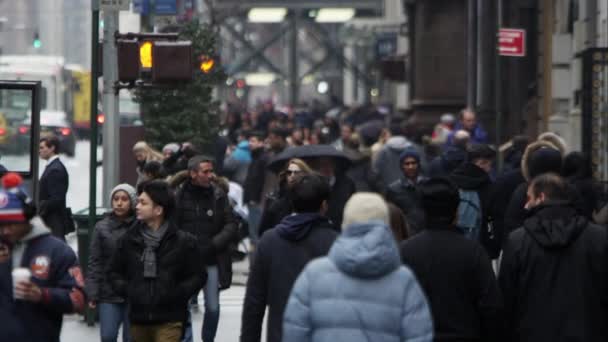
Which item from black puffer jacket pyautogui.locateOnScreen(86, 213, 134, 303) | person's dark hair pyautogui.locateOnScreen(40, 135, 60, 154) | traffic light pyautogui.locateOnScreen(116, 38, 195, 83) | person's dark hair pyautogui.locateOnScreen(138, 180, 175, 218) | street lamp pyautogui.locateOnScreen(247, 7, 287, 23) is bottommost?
black puffer jacket pyautogui.locateOnScreen(86, 213, 134, 303)

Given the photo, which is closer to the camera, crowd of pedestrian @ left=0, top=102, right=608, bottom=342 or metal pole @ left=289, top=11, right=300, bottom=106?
crowd of pedestrian @ left=0, top=102, right=608, bottom=342

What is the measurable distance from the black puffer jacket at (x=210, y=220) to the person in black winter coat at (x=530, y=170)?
2268 mm

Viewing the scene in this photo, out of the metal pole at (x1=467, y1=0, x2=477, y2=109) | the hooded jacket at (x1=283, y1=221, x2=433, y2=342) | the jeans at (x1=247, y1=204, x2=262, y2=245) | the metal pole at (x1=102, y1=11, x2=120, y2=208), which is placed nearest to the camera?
the hooded jacket at (x1=283, y1=221, x2=433, y2=342)

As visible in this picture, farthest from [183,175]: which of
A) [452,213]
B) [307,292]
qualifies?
[307,292]

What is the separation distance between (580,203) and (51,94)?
48555 millimetres

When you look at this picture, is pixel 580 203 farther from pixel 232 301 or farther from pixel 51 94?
pixel 51 94

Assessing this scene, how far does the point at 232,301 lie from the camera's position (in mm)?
18344

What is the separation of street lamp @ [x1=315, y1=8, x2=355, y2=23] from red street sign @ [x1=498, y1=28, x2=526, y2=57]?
41.7 metres

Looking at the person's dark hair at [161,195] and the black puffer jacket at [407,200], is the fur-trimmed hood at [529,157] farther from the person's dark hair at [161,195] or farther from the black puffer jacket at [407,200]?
the person's dark hair at [161,195]

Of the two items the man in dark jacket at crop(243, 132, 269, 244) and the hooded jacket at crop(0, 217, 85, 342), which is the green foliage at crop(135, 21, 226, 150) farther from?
the hooded jacket at crop(0, 217, 85, 342)

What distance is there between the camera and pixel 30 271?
8.43 m

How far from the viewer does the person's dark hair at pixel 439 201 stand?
8.82m

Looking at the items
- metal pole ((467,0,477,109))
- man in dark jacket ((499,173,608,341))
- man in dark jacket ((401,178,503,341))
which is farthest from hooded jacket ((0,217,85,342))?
metal pole ((467,0,477,109))

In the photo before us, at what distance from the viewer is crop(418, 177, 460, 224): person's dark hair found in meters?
8.82
